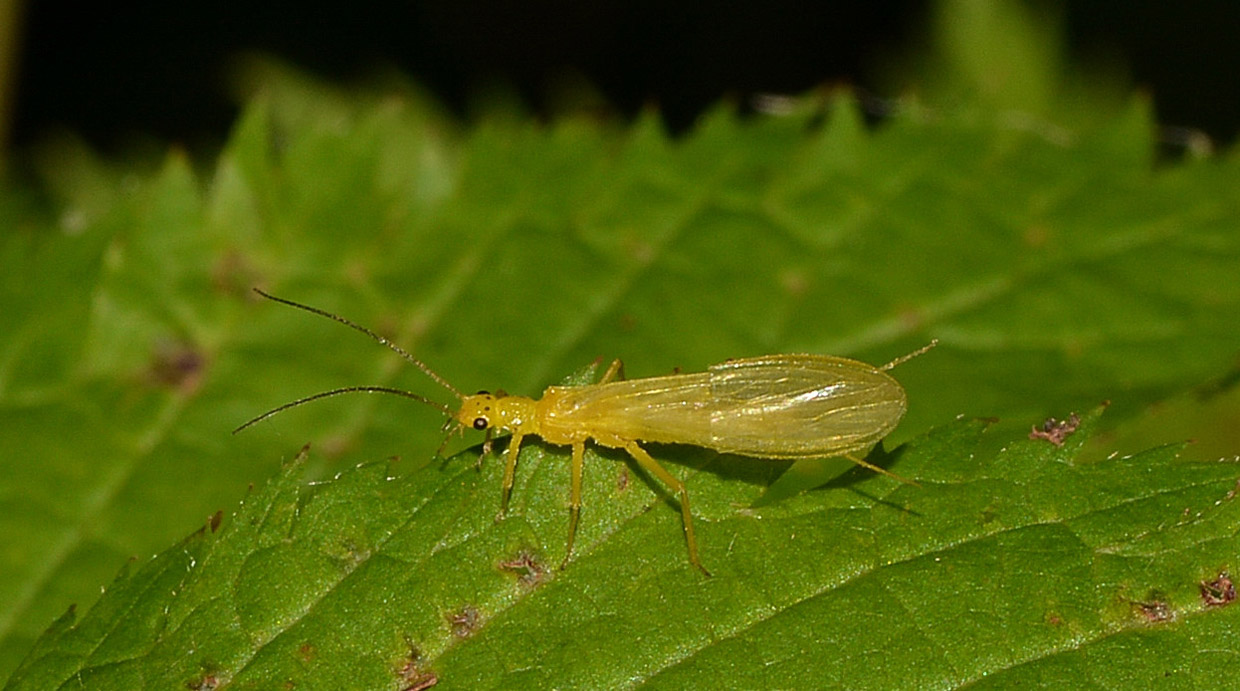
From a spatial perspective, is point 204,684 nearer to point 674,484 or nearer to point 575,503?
point 575,503

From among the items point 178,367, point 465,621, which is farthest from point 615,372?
point 178,367

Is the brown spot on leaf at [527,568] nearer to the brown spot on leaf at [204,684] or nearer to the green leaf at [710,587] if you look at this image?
the green leaf at [710,587]

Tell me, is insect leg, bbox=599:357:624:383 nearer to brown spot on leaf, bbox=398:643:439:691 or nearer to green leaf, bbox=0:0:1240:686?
green leaf, bbox=0:0:1240:686

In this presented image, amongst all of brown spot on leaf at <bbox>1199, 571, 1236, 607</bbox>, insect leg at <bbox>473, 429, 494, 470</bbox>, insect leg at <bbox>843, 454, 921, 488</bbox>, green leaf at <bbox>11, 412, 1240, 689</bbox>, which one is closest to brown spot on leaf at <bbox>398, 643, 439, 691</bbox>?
green leaf at <bbox>11, 412, 1240, 689</bbox>

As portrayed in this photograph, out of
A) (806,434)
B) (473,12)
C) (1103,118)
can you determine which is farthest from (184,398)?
(1103,118)

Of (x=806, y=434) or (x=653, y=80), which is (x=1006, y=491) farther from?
(x=653, y=80)

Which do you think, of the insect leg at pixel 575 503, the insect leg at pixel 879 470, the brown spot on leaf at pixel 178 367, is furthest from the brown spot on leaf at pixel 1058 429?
the brown spot on leaf at pixel 178 367
